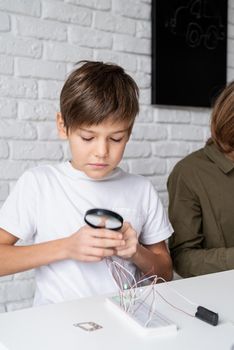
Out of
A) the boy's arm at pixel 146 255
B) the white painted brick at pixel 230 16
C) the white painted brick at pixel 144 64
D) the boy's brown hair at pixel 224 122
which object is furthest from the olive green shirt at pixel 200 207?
the white painted brick at pixel 230 16

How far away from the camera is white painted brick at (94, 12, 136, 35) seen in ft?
6.09

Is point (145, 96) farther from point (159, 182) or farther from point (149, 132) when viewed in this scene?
point (159, 182)

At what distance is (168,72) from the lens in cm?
203

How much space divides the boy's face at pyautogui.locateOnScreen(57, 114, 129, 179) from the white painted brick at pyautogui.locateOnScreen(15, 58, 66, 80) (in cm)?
67

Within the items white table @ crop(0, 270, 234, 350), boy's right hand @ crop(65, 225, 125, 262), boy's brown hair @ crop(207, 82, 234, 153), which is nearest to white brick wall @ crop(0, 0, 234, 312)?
boy's brown hair @ crop(207, 82, 234, 153)

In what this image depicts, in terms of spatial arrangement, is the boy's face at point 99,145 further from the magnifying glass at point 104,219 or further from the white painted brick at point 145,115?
the white painted brick at point 145,115

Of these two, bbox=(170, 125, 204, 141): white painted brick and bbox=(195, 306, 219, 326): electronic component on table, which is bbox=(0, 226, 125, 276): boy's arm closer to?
bbox=(195, 306, 219, 326): electronic component on table

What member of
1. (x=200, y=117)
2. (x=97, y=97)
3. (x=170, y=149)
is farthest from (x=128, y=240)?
(x=200, y=117)

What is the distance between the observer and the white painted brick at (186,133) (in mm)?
2094

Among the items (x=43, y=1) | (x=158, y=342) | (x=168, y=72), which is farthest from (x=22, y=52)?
(x=158, y=342)

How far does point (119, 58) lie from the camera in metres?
1.92

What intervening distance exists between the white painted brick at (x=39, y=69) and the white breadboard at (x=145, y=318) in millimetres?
1061

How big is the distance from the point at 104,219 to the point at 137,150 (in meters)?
1.10

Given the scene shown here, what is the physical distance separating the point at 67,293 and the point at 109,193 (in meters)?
0.26
